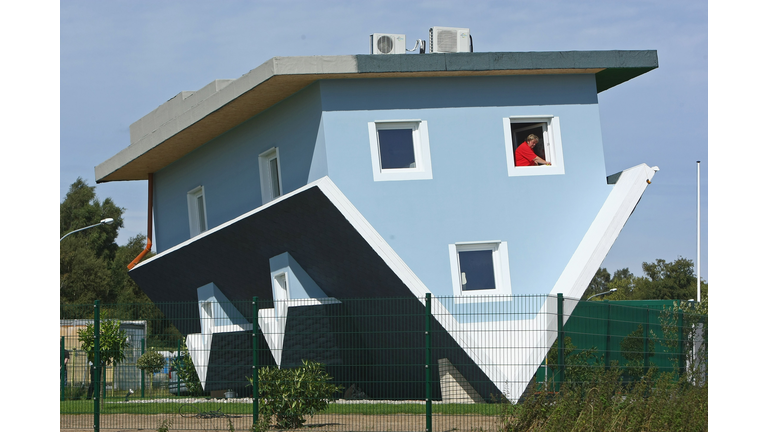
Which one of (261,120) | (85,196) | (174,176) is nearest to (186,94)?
(174,176)

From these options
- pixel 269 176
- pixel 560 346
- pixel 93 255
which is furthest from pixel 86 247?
pixel 560 346

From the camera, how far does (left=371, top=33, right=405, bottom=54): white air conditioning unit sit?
56.0 ft

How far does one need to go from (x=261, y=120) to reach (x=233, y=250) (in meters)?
3.16

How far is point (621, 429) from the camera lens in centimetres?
995

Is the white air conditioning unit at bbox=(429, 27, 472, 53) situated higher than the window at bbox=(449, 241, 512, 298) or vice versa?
the white air conditioning unit at bbox=(429, 27, 472, 53)

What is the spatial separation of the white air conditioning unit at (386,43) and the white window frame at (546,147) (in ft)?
9.19

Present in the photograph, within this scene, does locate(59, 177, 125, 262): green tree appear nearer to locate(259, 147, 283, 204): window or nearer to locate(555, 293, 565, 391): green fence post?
locate(259, 147, 283, 204): window

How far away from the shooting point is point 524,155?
55.4 ft

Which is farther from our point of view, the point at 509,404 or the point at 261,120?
the point at 261,120

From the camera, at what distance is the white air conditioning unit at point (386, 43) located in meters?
17.1

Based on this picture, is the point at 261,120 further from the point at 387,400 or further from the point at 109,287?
the point at 109,287

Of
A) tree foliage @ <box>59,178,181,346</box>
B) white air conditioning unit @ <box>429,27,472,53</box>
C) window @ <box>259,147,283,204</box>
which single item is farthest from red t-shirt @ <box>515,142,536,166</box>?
tree foliage @ <box>59,178,181,346</box>

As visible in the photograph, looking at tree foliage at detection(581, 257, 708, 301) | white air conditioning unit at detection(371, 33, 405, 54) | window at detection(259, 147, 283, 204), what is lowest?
A: tree foliage at detection(581, 257, 708, 301)

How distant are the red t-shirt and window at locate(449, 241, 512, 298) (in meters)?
1.83
